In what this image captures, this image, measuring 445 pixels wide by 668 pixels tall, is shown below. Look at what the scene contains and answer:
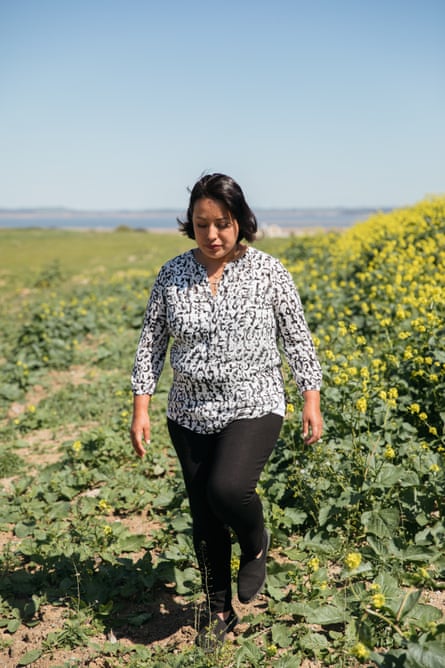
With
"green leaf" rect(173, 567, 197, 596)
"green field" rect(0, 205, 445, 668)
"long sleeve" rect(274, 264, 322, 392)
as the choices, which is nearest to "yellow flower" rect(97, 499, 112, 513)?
"green field" rect(0, 205, 445, 668)

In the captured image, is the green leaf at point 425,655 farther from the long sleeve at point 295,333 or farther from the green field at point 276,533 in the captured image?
the long sleeve at point 295,333

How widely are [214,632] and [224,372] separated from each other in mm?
1182

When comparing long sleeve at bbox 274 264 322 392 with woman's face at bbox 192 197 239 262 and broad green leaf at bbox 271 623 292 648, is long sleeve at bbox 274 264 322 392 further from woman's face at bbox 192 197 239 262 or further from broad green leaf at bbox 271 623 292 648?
broad green leaf at bbox 271 623 292 648

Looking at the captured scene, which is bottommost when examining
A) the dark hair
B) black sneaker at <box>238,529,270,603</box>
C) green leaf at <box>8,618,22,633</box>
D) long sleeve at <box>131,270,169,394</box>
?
green leaf at <box>8,618,22,633</box>

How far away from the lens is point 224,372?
280 centimetres

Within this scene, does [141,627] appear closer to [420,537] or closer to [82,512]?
[82,512]

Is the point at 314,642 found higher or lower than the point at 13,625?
higher

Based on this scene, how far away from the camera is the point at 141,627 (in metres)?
3.29

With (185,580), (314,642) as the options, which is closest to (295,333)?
(314,642)

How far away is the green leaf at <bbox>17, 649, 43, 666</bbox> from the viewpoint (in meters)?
3.03

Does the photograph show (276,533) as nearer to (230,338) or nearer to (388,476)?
(388,476)

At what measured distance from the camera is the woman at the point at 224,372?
2793 mm

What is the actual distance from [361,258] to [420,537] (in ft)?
22.6

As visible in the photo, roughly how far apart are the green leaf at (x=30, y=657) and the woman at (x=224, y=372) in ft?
2.59
